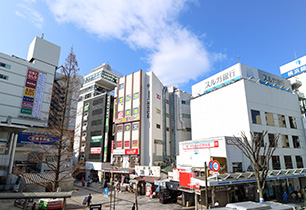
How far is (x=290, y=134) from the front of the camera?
3391 centimetres

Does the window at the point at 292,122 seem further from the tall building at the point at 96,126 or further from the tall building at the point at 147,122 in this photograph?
the tall building at the point at 96,126

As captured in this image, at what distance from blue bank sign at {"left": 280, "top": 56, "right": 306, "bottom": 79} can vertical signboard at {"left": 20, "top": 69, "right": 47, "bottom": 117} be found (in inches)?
2591

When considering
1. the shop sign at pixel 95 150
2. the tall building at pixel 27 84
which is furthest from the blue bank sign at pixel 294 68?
the tall building at pixel 27 84

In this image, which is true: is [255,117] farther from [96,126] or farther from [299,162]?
[96,126]

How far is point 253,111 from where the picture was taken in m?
30.8

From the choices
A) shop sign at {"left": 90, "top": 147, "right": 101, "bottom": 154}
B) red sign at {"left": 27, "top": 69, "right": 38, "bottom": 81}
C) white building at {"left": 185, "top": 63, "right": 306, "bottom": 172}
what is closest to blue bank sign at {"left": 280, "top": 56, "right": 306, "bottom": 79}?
white building at {"left": 185, "top": 63, "right": 306, "bottom": 172}

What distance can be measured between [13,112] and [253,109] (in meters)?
56.7

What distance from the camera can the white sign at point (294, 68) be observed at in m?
42.8

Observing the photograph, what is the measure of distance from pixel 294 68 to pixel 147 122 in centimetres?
3760

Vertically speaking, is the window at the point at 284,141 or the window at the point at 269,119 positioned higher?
the window at the point at 269,119

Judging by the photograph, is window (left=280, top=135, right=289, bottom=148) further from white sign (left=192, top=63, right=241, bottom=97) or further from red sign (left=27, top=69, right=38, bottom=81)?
red sign (left=27, top=69, right=38, bottom=81)

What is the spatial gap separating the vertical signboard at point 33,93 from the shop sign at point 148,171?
3482cm

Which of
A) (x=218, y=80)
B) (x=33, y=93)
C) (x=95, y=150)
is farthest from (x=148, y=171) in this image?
(x=33, y=93)

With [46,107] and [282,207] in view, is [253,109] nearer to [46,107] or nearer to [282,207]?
[282,207]
